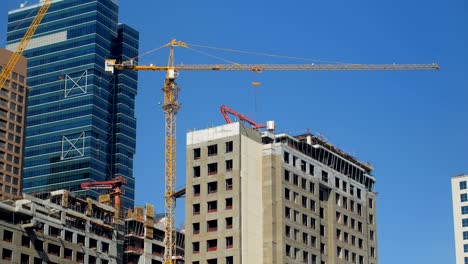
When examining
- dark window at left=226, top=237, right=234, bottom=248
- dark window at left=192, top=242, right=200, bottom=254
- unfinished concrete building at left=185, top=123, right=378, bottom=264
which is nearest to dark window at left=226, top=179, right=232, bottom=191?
unfinished concrete building at left=185, top=123, right=378, bottom=264

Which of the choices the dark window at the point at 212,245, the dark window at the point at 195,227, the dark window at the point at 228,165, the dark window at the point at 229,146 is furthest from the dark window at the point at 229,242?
the dark window at the point at 229,146

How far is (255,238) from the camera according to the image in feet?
636

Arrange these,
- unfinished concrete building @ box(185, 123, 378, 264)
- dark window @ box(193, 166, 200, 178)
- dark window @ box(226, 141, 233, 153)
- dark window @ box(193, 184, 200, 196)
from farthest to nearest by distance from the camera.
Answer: dark window @ box(193, 166, 200, 178), dark window @ box(193, 184, 200, 196), dark window @ box(226, 141, 233, 153), unfinished concrete building @ box(185, 123, 378, 264)

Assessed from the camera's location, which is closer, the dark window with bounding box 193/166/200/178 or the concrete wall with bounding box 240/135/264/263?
the concrete wall with bounding box 240/135/264/263

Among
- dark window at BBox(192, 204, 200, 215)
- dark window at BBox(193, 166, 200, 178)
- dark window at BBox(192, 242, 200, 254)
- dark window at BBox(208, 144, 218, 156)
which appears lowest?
dark window at BBox(192, 242, 200, 254)

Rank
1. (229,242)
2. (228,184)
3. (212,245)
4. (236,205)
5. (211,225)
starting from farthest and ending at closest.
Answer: (228,184) < (211,225) < (212,245) < (236,205) < (229,242)

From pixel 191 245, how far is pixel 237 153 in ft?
63.4

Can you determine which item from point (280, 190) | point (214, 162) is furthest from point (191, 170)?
point (280, 190)

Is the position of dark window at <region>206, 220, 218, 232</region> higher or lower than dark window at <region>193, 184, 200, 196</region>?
lower

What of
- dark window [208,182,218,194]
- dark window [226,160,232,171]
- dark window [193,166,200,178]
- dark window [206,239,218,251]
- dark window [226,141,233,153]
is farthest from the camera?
dark window [193,166,200,178]

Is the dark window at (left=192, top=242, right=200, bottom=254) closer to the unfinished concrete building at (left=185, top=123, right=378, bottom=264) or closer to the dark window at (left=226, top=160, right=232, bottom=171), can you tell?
the unfinished concrete building at (left=185, top=123, right=378, bottom=264)

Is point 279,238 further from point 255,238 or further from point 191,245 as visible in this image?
point 191,245

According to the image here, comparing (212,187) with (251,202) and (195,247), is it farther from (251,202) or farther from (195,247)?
(195,247)

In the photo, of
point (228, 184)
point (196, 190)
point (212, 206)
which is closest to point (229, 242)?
point (212, 206)
